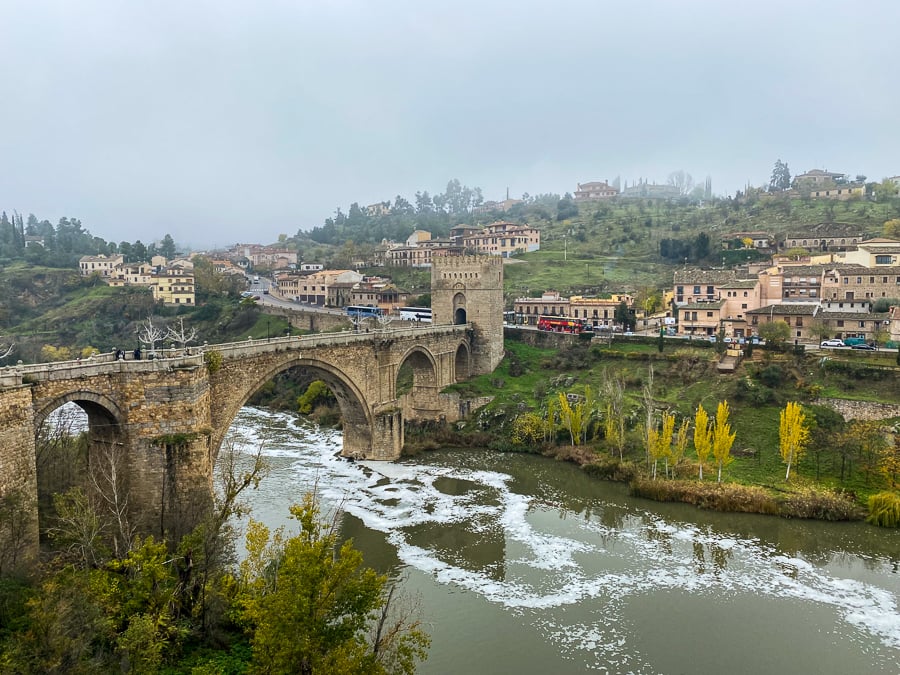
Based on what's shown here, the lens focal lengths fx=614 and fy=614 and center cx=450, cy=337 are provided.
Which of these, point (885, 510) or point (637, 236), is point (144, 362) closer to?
point (885, 510)

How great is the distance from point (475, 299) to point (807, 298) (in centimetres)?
2504

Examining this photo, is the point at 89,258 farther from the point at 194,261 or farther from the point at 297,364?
the point at 297,364

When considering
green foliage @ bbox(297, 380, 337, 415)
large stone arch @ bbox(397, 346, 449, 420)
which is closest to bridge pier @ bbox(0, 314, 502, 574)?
large stone arch @ bbox(397, 346, 449, 420)

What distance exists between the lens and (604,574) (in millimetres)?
21469

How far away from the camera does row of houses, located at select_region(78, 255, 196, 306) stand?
69.8 m

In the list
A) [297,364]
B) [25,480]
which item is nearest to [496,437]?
[297,364]

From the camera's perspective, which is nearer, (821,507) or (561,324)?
(821,507)

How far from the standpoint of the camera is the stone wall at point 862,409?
101ft

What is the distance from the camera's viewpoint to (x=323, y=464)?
33.8m

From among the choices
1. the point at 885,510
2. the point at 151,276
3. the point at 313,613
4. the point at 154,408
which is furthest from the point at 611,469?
the point at 151,276

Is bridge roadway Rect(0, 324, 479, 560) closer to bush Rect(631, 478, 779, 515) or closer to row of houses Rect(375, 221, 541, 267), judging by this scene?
bush Rect(631, 478, 779, 515)

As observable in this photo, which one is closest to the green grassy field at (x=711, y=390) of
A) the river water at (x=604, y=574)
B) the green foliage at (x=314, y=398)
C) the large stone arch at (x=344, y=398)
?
the river water at (x=604, y=574)

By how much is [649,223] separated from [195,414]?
90339 millimetres

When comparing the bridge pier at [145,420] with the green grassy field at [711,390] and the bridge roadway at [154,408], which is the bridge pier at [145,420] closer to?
the bridge roadway at [154,408]
